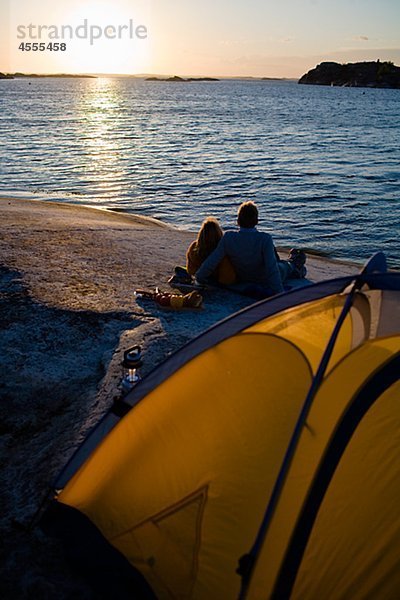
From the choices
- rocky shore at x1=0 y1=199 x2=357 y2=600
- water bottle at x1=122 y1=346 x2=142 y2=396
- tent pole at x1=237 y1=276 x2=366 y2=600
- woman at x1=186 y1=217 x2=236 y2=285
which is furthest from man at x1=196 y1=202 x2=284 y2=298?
tent pole at x1=237 y1=276 x2=366 y2=600

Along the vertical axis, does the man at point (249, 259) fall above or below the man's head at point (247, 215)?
below

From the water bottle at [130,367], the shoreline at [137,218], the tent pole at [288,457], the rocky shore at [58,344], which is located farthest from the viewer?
the shoreline at [137,218]

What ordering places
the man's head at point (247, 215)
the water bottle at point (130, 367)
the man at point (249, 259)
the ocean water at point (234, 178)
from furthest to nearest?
the ocean water at point (234, 178)
the man at point (249, 259)
the man's head at point (247, 215)
the water bottle at point (130, 367)

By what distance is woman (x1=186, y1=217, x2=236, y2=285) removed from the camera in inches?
327

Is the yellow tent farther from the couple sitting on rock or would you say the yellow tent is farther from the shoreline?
the shoreline

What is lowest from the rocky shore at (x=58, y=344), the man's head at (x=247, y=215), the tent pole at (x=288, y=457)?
the rocky shore at (x=58, y=344)

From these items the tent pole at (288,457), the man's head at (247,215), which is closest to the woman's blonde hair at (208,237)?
the man's head at (247,215)

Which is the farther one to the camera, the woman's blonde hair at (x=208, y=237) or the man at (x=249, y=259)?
the woman's blonde hair at (x=208, y=237)

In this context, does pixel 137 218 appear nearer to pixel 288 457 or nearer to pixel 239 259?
pixel 239 259

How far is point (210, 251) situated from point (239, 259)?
1.56 feet

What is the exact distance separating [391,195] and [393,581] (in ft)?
74.3

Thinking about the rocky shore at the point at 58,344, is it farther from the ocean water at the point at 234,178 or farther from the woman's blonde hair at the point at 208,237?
the ocean water at the point at 234,178

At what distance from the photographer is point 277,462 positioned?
3.03m

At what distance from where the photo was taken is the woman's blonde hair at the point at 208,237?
827 cm
